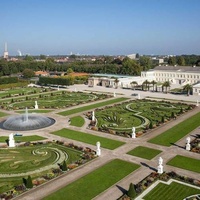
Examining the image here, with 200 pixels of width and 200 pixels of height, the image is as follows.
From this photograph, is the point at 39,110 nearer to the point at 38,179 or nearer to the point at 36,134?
the point at 36,134

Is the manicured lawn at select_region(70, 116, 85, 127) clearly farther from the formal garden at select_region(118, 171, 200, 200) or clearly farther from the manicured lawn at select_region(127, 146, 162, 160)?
the formal garden at select_region(118, 171, 200, 200)

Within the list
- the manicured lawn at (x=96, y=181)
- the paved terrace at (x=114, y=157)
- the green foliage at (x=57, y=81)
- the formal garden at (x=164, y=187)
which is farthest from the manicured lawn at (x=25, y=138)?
the green foliage at (x=57, y=81)

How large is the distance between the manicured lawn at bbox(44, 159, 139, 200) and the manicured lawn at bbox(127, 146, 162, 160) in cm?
336

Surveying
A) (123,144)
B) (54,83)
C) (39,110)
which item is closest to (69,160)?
(123,144)

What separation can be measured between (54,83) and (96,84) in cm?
1873

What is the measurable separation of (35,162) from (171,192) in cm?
1838

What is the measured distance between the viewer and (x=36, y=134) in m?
49.2

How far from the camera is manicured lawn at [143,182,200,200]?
2788 cm

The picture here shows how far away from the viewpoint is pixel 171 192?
28859 mm

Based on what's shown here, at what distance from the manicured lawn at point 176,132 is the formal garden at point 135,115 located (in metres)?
3.34

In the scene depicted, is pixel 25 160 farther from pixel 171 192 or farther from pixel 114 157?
pixel 171 192

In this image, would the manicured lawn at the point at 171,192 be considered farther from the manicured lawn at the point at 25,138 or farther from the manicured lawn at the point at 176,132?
the manicured lawn at the point at 25,138

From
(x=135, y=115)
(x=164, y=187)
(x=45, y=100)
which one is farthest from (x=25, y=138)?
(x=45, y=100)

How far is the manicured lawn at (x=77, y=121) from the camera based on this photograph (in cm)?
5531
